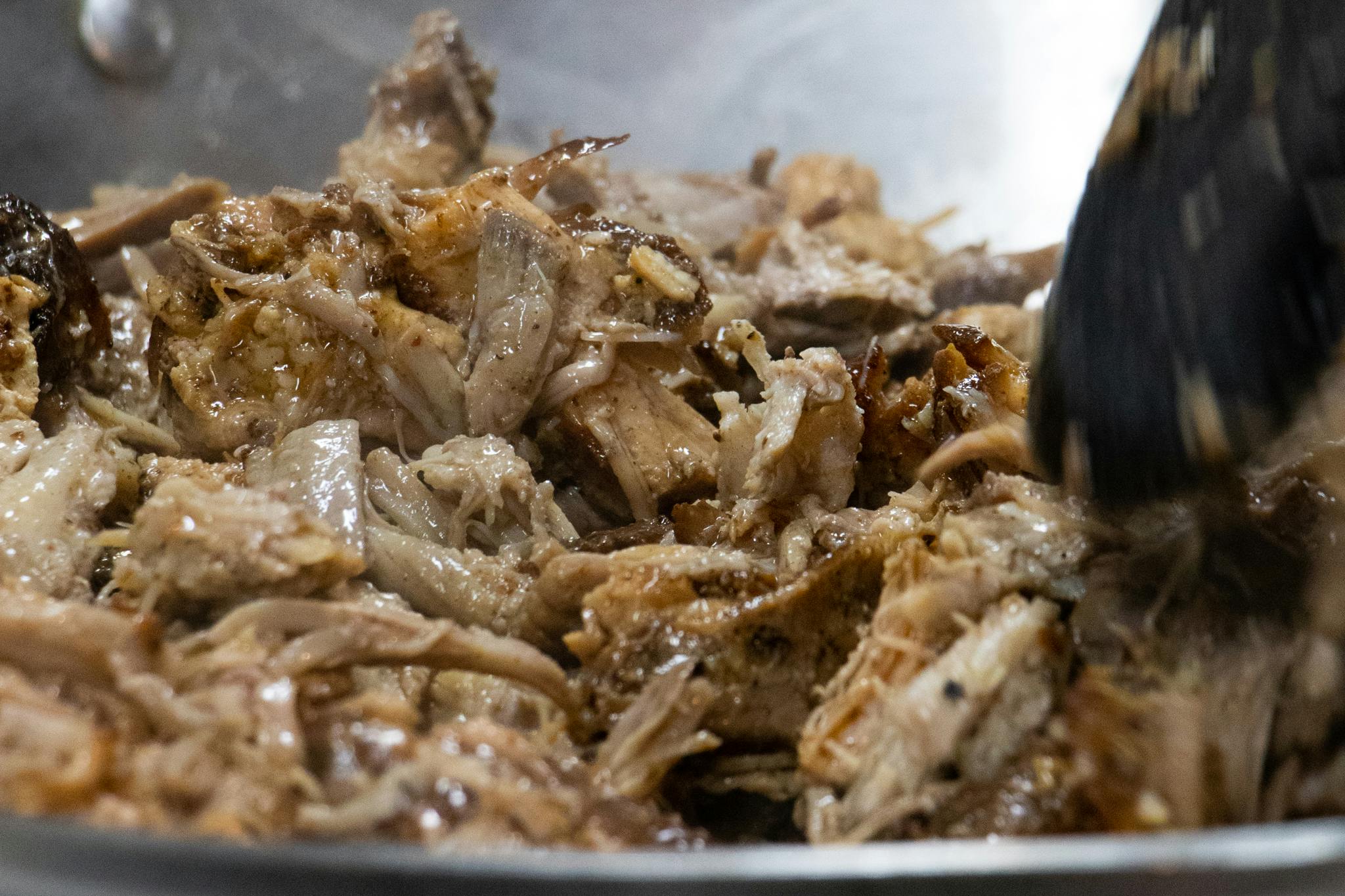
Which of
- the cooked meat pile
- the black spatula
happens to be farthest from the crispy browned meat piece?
the black spatula

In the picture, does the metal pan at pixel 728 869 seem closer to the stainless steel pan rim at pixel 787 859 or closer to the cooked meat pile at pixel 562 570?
the stainless steel pan rim at pixel 787 859

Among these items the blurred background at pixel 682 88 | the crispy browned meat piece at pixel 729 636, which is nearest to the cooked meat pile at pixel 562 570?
the crispy browned meat piece at pixel 729 636

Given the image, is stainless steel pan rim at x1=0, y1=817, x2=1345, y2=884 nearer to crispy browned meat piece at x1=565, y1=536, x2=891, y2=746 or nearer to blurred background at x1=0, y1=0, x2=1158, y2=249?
crispy browned meat piece at x1=565, y1=536, x2=891, y2=746

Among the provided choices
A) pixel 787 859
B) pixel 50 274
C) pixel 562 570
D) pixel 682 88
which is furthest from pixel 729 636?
pixel 682 88

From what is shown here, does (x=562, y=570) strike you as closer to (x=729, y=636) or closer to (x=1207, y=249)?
(x=729, y=636)

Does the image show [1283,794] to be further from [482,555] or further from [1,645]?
[1,645]

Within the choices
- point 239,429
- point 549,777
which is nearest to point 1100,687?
point 549,777
